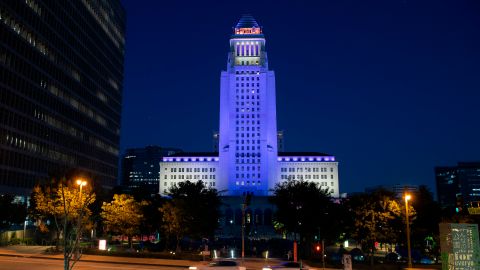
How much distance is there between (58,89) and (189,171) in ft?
318

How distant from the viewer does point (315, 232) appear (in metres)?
66.9

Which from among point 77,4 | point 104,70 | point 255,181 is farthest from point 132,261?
point 255,181

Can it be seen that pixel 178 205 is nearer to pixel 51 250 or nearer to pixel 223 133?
pixel 51 250

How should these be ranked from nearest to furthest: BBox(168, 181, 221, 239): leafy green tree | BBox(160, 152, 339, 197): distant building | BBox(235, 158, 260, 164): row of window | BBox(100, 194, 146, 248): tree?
BBox(168, 181, 221, 239): leafy green tree
BBox(100, 194, 146, 248): tree
BBox(235, 158, 260, 164): row of window
BBox(160, 152, 339, 197): distant building

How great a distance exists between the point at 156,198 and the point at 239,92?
121746 mm

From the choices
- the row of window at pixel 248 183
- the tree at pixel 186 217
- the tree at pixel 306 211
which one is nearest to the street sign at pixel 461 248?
the tree at pixel 186 217

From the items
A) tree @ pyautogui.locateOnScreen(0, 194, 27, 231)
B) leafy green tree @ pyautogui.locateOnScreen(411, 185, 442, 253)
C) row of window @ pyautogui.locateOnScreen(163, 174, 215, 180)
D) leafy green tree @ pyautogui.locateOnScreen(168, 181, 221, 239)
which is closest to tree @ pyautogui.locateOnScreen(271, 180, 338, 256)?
leafy green tree @ pyautogui.locateOnScreen(411, 185, 442, 253)

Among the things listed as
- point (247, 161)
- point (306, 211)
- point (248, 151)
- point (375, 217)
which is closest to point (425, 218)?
point (375, 217)

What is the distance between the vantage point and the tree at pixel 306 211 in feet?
213

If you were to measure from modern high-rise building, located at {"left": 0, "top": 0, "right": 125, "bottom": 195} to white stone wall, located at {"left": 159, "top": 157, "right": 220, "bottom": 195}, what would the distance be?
50196mm

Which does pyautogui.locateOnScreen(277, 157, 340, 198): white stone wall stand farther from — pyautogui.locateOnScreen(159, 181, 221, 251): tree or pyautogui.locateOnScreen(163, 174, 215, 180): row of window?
pyautogui.locateOnScreen(159, 181, 221, 251): tree

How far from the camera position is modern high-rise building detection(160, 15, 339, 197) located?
18788cm

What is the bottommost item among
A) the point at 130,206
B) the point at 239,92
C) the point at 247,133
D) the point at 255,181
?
the point at 130,206

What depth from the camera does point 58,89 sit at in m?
108
